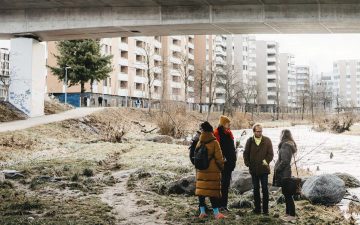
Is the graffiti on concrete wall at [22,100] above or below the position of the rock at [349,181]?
above

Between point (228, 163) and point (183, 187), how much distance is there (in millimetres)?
2312

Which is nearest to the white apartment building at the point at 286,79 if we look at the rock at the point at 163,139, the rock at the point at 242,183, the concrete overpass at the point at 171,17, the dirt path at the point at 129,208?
the rock at the point at 163,139

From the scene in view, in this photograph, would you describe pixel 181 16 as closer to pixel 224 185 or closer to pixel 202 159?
pixel 224 185

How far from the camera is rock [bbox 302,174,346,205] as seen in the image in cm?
1057

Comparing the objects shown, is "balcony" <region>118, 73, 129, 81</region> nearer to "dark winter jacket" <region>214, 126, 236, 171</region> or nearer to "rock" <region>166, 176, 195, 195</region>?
"rock" <region>166, 176, 195, 195</region>

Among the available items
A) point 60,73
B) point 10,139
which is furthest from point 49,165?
point 60,73

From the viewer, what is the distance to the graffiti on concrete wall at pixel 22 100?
29.7 metres

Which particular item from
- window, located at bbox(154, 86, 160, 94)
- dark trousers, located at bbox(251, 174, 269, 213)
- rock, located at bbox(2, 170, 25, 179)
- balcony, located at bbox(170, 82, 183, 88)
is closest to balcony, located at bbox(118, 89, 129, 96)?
window, located at bbox(154, 86, 160, 94)

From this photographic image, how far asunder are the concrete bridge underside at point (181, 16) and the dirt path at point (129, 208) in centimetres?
1051

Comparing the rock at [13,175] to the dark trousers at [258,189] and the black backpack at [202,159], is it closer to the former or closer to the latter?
the black backpack at [202,159]

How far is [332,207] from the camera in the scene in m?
10.3

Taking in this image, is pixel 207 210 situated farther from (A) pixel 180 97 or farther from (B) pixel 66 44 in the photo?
(A) pixel 180 97

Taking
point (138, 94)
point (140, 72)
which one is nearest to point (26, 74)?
point (138, 94)

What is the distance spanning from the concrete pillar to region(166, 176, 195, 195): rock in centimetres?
2012
